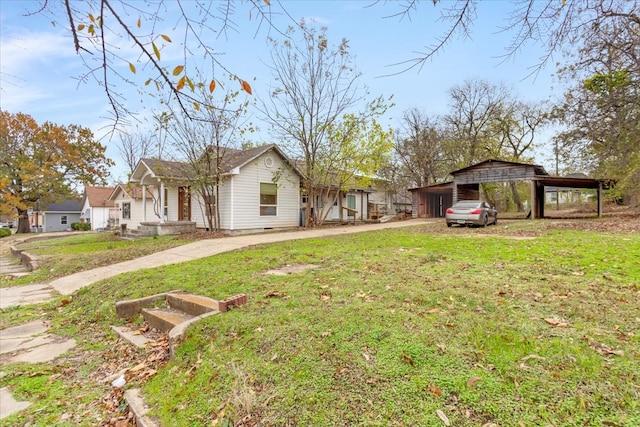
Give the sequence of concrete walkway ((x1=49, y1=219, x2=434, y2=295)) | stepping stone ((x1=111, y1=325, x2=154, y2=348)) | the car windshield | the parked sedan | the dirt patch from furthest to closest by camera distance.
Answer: the car windshield
the parked sedan
concrete walkway ((x1=49, y1=219, x2=434, y2=295))
the dirt patch
stepping stone ((x1=111, y1=325, x2=154, y2=348))

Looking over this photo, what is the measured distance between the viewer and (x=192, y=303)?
4.21m

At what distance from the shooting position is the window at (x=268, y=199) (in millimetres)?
16281

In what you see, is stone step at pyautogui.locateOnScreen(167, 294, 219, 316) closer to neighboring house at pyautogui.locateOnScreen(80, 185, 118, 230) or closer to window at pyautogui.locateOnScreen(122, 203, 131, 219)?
window at pyautogui.locateOnScreen(122, 203, 131, 219)

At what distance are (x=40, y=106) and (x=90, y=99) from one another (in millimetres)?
958

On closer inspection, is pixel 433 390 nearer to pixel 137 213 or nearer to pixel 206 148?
pixel 206 148

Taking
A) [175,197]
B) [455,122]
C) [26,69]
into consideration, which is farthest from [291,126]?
[455,122]

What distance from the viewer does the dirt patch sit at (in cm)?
565

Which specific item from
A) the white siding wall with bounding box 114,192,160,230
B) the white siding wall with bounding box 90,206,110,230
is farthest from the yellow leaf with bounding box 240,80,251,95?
the white siding wall with bounding box 90,206,110,230

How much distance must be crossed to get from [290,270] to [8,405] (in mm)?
3828

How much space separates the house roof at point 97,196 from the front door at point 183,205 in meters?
23.7

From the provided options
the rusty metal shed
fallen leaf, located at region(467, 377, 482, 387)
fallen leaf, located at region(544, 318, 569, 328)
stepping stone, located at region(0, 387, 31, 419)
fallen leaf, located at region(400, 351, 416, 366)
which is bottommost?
stepping stone, located at region(0, 387, 31, 419)

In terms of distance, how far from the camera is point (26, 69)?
243 cm

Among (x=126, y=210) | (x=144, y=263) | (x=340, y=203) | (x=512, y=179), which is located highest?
(x=512, y=179)

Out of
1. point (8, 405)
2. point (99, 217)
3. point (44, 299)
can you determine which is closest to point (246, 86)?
point (8, 405)
